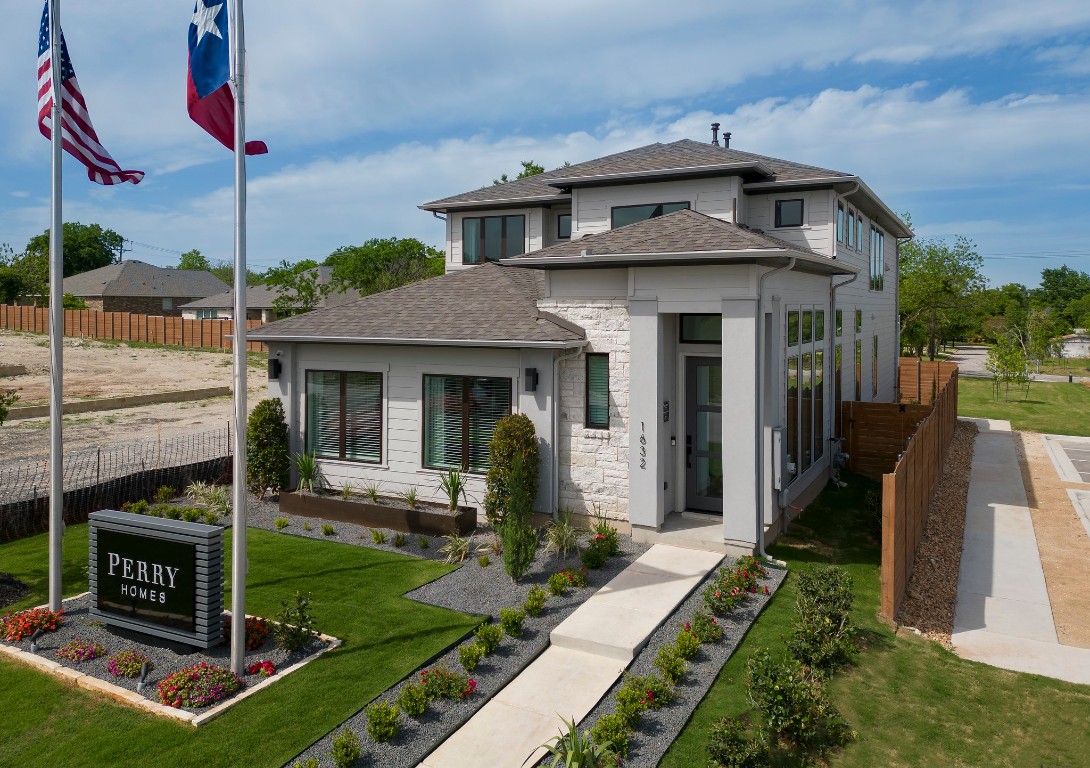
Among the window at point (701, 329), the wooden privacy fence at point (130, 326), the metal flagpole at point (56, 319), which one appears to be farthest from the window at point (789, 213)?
the wooden privacy fence at point (130, 326)

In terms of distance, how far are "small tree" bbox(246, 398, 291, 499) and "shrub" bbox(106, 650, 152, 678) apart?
6.25 meters

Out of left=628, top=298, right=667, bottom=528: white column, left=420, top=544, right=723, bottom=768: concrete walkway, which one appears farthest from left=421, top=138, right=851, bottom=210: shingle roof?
left=420, top=544, right=723, bottom=768: concrete walkway

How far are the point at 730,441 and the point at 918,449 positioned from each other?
9.90ft

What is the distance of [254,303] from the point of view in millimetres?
65062

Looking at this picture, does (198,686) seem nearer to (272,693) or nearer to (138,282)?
(272,693)

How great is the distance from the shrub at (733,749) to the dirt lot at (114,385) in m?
16.7

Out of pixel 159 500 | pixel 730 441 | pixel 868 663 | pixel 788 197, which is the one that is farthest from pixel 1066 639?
pixel 159 500

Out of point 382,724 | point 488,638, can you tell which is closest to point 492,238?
point 488,638

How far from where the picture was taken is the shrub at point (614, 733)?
6.22 m

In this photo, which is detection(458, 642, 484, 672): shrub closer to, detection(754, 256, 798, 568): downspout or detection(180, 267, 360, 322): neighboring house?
detection(754, 256, 798, 568): downspout

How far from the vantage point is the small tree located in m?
13.8

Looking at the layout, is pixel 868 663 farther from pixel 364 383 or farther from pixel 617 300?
pixel 364 383

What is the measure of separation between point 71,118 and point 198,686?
21.3 feet

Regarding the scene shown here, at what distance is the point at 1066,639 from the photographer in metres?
8.96
